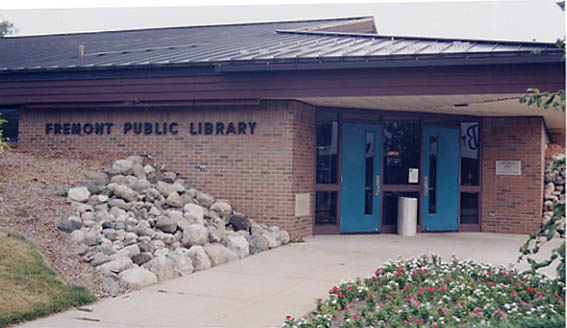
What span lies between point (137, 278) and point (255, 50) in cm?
645

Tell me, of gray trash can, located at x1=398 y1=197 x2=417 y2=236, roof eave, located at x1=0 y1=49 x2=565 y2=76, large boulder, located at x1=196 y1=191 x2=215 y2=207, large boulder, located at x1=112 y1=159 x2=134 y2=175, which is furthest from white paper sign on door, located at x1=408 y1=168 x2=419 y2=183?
large boulder, located at x1=112 y1=159 x2=134 y2=175

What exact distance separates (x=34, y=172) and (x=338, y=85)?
5628 millimetres

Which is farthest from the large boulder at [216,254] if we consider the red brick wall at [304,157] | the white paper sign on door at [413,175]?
the white paper sign on door at [413,175]

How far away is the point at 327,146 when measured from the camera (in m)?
12.5

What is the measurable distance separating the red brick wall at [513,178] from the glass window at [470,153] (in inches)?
6.9

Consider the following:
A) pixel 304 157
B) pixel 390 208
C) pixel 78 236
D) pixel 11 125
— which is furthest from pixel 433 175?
Result: pixel 11 125

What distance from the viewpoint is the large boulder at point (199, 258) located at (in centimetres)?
844

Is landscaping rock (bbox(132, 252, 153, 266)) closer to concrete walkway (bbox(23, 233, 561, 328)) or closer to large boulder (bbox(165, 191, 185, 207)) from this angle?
concrete walkway (bbox(23, 233, 561, 328))

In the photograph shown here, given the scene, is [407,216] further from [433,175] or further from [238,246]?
[238,246]

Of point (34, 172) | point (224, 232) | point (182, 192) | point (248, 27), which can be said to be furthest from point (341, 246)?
point (248, 27)

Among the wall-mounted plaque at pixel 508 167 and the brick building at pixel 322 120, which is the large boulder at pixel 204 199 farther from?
the wall-mounted plaque at pixel 508 167

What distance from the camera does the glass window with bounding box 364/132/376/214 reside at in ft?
42.0

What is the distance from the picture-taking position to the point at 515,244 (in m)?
11.9

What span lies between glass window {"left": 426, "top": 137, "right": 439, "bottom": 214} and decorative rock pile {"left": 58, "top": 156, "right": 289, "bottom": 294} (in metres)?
4.00
